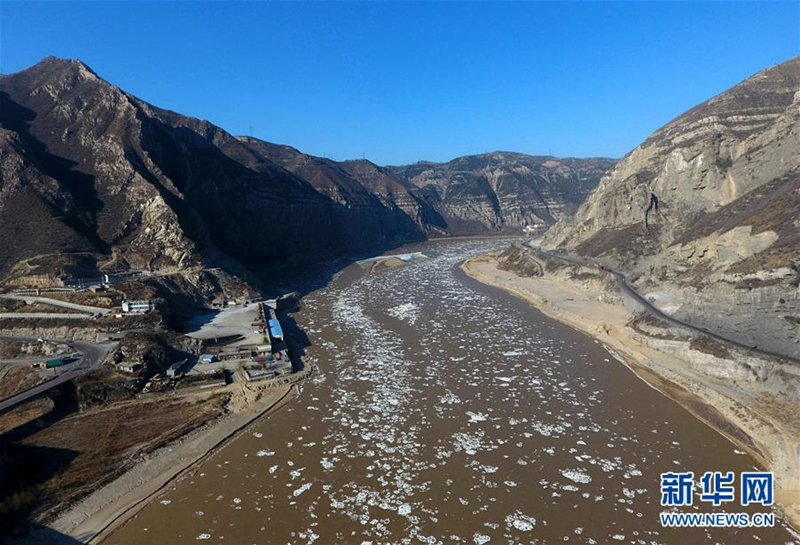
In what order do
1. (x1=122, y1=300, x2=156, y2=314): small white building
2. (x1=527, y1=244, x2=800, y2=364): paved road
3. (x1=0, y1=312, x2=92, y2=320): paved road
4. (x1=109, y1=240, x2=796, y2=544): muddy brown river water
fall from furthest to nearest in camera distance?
(x1=122, y1=300, x2=156, y2=314): small white building
(x1=0, y1=312, x2=92, y2=320): paved road
(x1=527, y1=244, x2=800, y2=364): paved road
(x1=109, y1=240, x2=796, y2=544): muddy brown river water

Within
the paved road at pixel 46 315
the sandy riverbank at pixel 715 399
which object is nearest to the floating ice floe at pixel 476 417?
the sandy riverbank at pixel 715 399

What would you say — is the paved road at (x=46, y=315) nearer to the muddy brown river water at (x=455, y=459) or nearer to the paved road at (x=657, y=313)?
the muddy brown river water at (x=455, y=459)

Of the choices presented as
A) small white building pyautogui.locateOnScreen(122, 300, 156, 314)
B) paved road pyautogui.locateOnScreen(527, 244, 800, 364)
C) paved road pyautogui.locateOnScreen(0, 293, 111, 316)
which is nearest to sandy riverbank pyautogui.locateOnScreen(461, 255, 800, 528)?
paved road pyautogui.locateOnScreen(527, 244, 800, 364)

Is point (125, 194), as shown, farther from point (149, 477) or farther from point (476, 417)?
point (476, 417)

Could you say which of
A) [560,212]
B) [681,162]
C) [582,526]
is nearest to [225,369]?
[582,526]

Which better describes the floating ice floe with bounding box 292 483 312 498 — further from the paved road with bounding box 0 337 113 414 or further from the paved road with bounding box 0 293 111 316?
the paved road with bounding box 0 293 111 316

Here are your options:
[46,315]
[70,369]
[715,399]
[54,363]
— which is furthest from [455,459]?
[46,315]

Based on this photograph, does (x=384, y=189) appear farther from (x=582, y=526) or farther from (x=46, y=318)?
(x=582, y=526)
